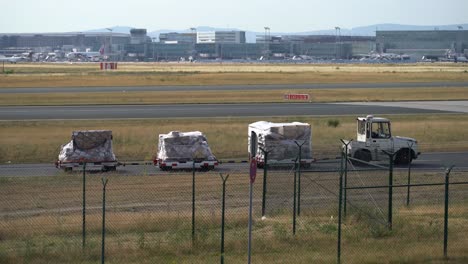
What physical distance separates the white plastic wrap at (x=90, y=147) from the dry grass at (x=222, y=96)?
3828cm

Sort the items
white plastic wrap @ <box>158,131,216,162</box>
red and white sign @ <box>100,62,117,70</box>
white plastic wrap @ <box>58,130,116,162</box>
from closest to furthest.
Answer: white plastic wrap @ <box>58,130,116,162</box> → white plastic wrap @ <box>158,131,216,162</box> → red and white sign @ <box>100,62,117,70</box>

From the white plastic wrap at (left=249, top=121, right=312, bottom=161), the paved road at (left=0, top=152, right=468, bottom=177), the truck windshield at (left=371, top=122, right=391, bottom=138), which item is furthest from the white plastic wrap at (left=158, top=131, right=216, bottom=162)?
the truck windshield at (left=371, top=122, right=391, bottom=138)

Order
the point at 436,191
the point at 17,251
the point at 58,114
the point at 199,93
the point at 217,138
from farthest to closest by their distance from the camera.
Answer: the point at 199,93
the point at 58,114
the point at 217,138
the point at 436,191
the point at 17,251

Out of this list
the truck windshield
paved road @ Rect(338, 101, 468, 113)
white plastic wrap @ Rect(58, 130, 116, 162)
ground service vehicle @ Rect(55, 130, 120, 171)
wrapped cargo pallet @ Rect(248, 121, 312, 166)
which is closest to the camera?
ground service vehicle @ Rect(55, 130, 120, 171)

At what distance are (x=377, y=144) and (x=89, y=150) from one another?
13.0 metres

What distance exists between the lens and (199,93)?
3361 inches

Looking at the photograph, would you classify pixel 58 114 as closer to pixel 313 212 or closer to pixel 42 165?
pixel 42 165

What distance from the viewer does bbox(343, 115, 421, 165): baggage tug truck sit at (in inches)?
1422

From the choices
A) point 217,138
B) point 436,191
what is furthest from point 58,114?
point 436,191

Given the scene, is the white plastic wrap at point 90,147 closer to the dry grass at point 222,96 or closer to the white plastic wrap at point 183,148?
the white plastic wrap at point 183,148

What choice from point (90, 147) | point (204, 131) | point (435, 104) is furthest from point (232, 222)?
point (435, 104)

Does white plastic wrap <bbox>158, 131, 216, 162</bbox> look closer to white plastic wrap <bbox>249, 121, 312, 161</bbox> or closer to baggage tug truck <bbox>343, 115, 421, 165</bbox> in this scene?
white plastic wrap <bbox>249, 121, 312, 161</bbox>

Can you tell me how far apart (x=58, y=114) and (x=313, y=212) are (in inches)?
1674

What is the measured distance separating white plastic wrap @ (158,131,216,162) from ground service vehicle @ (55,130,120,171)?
2.19 metres
